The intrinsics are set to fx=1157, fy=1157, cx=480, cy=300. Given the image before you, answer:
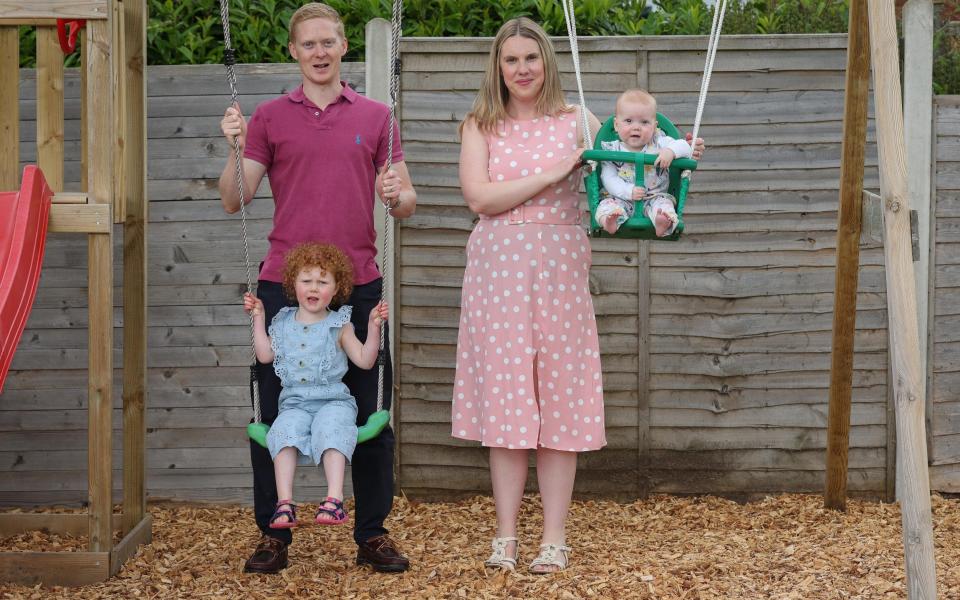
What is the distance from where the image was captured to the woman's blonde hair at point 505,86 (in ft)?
12.5

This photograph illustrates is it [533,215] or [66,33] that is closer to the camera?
[533,215]

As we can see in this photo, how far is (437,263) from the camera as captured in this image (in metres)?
5.10

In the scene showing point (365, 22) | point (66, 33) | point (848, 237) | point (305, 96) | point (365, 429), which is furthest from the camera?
point (365, 22)

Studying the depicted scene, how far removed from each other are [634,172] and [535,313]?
1.93 feet

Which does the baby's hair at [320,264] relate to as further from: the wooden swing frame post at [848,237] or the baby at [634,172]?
the wooden swing frame post at [848,237]

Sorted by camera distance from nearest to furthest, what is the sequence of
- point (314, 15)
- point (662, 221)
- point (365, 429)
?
1. point (662, 221)
2. point (365, 429)
3. point (314, 15)

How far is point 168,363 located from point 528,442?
1.98 m

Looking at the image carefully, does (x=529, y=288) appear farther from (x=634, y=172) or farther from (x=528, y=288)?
(x=634, y=172)

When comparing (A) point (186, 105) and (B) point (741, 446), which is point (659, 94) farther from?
(A) point (186, 105)

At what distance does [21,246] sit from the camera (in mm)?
3705

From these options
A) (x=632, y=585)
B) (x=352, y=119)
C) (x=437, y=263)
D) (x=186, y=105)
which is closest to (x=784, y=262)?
(x=437, y=263)

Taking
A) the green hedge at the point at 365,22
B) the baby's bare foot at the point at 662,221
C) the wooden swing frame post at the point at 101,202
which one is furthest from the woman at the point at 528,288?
the green hedge at the point at 365,22

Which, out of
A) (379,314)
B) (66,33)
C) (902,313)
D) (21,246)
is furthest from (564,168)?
(66,33)

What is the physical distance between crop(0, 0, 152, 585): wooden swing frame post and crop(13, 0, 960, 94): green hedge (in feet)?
3.10
